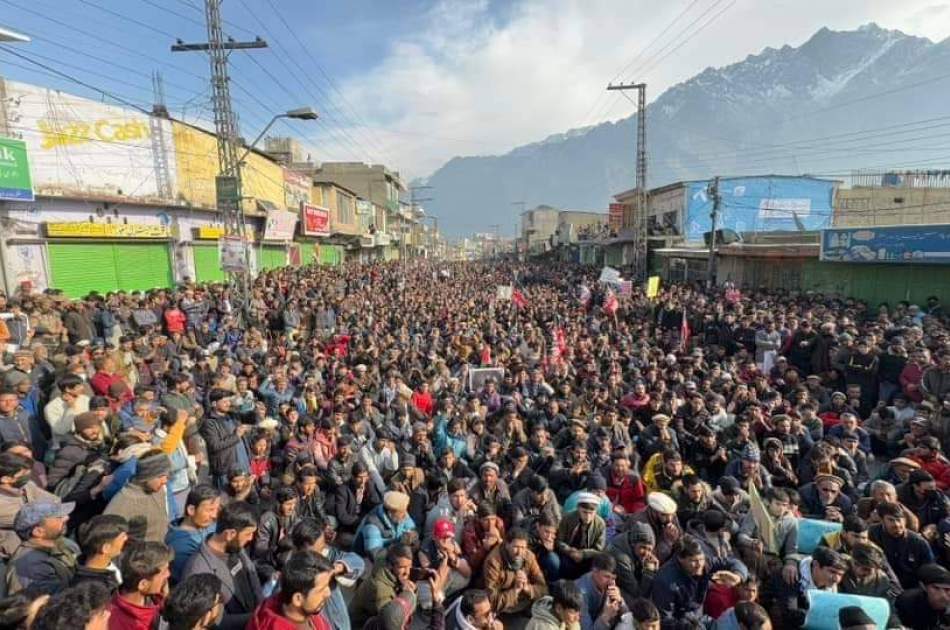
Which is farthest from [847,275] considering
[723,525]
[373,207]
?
[373,207]

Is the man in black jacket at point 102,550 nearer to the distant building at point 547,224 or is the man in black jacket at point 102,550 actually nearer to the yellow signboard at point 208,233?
the yellow signboard at point 208,233

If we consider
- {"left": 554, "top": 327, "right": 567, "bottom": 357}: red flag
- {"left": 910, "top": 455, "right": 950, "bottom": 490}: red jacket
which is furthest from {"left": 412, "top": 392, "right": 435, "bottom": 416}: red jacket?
{"left": 910, "top": 455, "right": 950, "bottom": 490}: red jacket

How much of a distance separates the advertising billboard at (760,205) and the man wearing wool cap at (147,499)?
31.6m

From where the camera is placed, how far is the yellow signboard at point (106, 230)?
12.5 meters

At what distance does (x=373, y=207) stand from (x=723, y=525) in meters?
46.7

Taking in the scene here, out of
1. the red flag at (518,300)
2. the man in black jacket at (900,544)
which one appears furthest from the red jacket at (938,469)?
the red flag at (518,300)

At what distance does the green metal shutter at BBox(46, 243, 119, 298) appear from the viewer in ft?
41.7

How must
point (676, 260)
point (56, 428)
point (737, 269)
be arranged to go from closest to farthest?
point (56, 428) → point (737, 269) → point (676, 260)

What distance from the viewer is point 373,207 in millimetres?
47500

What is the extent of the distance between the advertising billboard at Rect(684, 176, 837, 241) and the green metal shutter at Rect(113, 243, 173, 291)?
90.5 feet

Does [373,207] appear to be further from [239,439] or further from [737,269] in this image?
[239,439]

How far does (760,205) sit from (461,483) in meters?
33.6

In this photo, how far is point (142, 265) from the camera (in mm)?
15688

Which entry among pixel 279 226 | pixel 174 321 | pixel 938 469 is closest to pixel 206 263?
pixel 279 226
